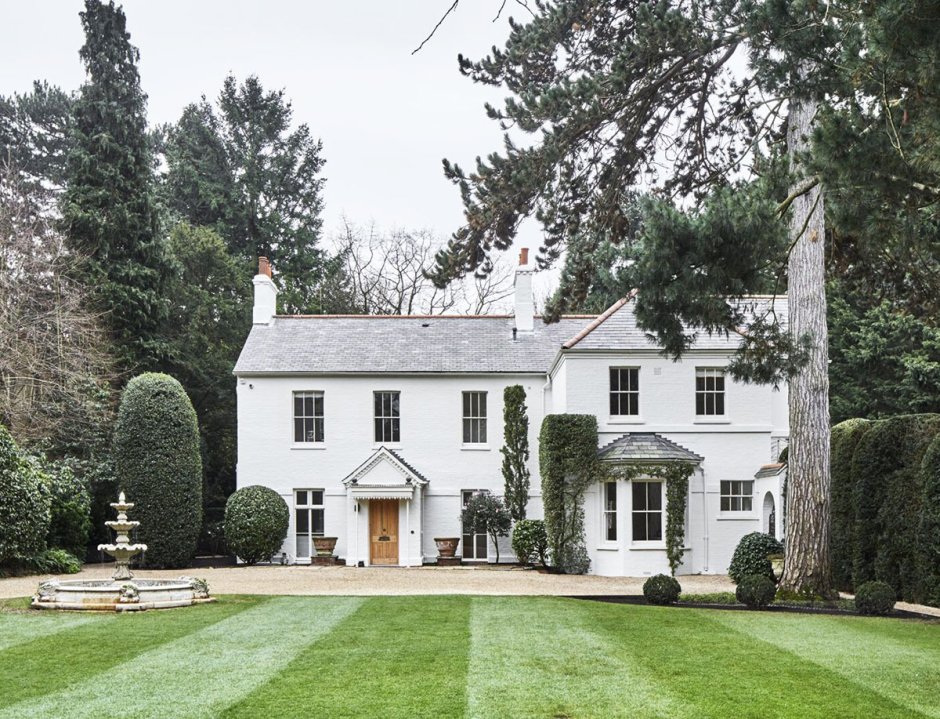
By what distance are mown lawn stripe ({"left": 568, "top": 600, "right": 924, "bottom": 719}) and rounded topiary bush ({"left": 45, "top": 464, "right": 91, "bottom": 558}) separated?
1645 cm

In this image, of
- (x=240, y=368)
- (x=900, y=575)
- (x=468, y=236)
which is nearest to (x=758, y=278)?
(x=468, y=236)

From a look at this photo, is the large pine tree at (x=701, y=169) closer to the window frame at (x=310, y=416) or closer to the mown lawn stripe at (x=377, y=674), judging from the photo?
the mown lawn stripe at (x=377, y=674)

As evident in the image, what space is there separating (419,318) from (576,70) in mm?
17511

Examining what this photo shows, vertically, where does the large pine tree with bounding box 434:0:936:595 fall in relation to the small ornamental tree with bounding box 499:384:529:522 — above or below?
above

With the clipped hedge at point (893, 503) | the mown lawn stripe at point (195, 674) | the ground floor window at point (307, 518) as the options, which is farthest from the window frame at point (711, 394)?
the mown lawn stripe at point (195, 674)

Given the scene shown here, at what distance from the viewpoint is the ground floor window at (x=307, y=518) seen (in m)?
30.4

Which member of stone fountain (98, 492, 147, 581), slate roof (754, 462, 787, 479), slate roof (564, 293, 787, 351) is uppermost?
slate roof (564, 293, 787, 351)

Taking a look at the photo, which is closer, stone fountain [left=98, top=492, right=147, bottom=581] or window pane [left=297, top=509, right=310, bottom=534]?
stone fountain [left=98, top=492, right=147, bottom=581]

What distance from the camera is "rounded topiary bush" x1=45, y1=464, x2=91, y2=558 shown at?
26.6 meters

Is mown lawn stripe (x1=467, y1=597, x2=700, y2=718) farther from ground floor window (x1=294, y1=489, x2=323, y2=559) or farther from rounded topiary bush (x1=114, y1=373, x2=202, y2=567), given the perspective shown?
ground floor window (x1=294, y1=489, x2=323, y2=559)

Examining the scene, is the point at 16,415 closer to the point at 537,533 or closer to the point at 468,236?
the point at 537,533

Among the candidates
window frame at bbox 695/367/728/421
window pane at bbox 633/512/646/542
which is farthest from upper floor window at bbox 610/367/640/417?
window pane at bbox 633/512/646/542

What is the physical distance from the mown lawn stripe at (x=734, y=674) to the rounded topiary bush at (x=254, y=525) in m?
15.6

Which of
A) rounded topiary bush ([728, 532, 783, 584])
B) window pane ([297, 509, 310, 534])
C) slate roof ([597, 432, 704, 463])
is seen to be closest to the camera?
rounded topiary bush ([728, 532, 783, 584])
